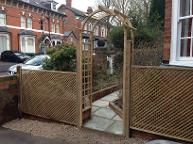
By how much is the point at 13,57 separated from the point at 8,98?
62.2 feet

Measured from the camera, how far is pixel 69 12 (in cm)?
4166

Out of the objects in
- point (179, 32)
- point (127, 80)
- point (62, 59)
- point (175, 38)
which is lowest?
point (127, 80)

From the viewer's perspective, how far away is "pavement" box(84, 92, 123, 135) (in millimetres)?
5567

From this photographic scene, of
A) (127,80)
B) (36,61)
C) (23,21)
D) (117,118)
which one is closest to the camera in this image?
(127,80)

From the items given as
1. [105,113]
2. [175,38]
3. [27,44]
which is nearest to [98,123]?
[105,113]

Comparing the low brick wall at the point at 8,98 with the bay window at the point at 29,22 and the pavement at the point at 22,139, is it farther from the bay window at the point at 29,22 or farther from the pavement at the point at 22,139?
the bay window at the point at 29,22

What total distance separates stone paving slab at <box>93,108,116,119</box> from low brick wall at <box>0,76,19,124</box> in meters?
2.13

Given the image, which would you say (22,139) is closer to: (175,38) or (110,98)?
(110,98)

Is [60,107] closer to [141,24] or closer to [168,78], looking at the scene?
[168,78]

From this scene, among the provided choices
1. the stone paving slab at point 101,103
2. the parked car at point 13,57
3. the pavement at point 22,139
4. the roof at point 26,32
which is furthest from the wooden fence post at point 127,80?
the roof at point 26,32

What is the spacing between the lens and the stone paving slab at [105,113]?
20.9 feet

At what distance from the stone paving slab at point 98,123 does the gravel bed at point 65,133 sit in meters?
0.14

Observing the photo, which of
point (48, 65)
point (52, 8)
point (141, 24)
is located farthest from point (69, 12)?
point (48, 65)

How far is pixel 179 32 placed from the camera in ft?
17.5
